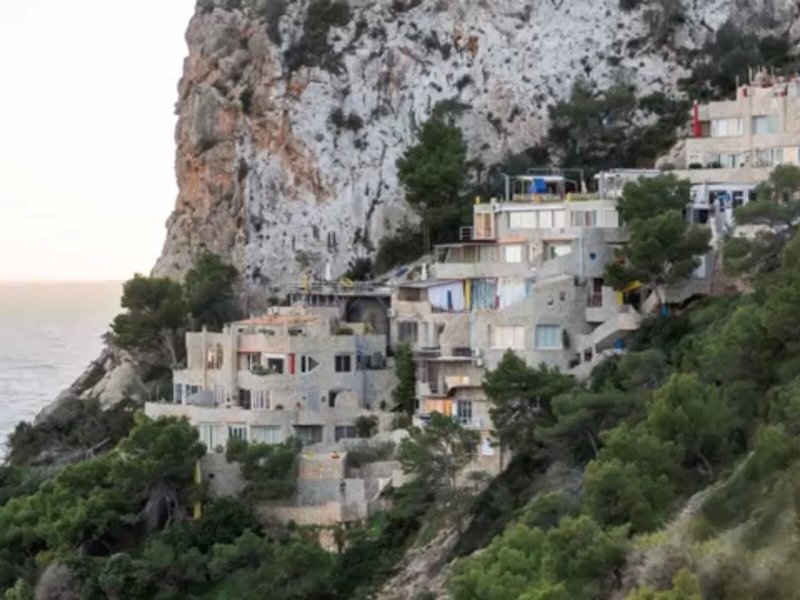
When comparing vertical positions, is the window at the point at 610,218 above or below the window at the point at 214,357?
above

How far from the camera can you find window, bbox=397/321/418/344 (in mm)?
52312

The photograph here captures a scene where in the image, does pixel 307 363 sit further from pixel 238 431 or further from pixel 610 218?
pixel 610 218

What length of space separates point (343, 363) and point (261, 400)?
2.75 metres

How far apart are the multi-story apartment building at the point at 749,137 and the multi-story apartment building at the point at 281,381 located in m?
11.5

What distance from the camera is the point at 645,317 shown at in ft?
154

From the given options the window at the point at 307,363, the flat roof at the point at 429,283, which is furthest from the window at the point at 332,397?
the flat roof at the point at 429,283

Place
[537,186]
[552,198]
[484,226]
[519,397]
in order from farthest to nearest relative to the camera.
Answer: [537,186] → [484,226] → [552,198] → [519,397]

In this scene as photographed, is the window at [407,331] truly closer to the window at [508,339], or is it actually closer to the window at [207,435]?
the window at [508,339]

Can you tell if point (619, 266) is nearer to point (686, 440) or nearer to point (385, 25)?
point (686, 440)

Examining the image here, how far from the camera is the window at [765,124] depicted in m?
55.3

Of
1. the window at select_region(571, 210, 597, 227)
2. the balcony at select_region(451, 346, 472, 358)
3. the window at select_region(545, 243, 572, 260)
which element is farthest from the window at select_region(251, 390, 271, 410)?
the window at select_region(571, 210, 597, 227)

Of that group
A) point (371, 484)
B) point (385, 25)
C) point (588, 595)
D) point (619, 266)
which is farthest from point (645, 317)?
point (385, 25)

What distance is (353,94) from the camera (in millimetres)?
66375

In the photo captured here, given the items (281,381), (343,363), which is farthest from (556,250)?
(281,381)
